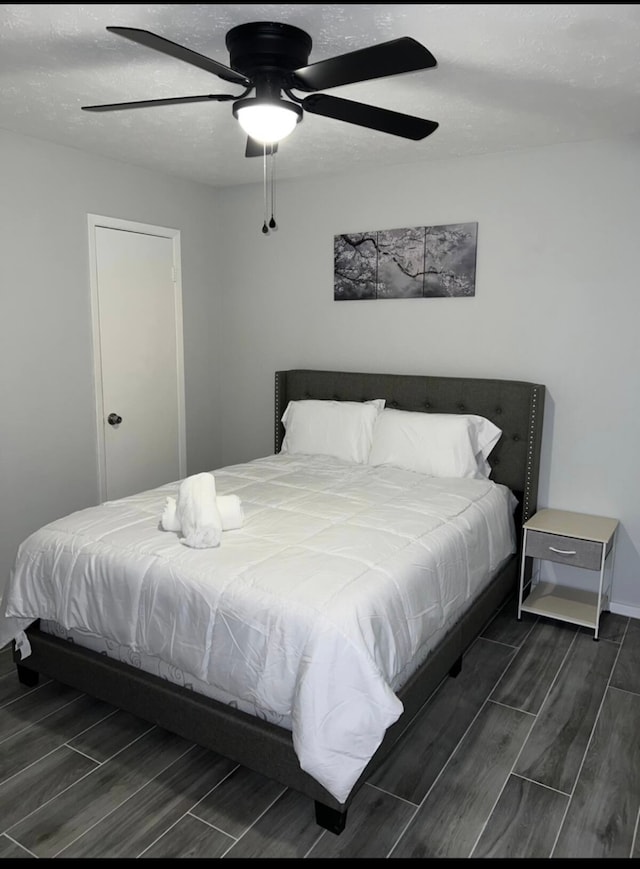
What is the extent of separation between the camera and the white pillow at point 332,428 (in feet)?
12.2

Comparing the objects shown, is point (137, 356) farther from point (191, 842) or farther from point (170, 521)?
point (191, 842)

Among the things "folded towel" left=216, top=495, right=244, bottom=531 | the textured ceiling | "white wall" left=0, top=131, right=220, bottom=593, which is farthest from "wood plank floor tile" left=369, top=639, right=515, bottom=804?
the textured ceiling

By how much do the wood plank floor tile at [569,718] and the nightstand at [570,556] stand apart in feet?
0.53

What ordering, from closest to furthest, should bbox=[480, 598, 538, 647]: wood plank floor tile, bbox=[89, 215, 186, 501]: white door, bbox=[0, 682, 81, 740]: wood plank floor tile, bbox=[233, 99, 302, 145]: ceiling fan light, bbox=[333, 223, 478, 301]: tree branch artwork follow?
bbox=[233, 99, 302, 145]: ceiling fan light < bbox=[0, 682, 81, 740]: wood plank floor tile < bbox=[480, 598, 538, 647]: wood plank floor tile < bbox=[333, 223, 478, 301]: tree branch artwork < bbox=[89, 215, 186, 501]: white door

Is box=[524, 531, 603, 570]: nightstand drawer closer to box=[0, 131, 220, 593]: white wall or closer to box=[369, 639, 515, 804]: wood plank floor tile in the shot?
box=[369, 639, 515, 804]: wood plank floor tile

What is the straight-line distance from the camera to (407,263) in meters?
3.81

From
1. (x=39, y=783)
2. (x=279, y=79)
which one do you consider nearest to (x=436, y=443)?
(x=279, y=79)

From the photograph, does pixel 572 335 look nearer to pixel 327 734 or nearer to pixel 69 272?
pixel 327 734

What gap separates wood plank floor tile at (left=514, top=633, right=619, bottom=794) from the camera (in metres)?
2.19

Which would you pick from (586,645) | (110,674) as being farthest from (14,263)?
(586,645)

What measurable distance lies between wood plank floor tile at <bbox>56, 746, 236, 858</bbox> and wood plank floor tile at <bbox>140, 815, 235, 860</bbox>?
2 centimetres

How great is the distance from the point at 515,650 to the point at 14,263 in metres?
3.21

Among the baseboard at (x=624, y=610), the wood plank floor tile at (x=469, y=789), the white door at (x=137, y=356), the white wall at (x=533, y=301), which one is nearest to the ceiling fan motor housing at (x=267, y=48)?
the white wall at (x=533, y=301)

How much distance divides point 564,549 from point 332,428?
1474 mm
